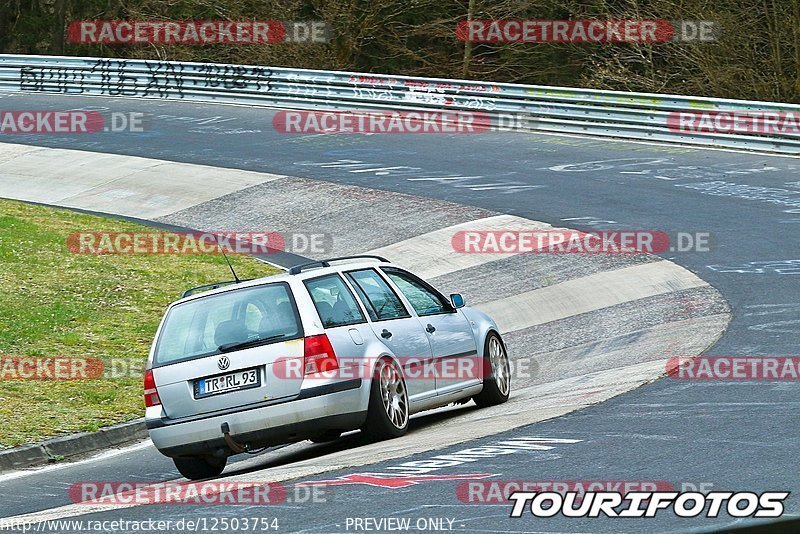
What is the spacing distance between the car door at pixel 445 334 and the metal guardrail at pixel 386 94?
1473 cm

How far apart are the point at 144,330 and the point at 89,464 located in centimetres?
529

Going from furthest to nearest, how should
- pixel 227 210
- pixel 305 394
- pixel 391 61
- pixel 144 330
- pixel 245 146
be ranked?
pixel 391 61, pixel 245 146, pixel 227 210, pixel 144 330, pixel 305 394

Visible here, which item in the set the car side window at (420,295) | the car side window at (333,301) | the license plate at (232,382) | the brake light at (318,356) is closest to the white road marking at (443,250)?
the car side window at (420,295)

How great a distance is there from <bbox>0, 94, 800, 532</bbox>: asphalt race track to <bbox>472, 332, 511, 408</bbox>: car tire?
0.49 m

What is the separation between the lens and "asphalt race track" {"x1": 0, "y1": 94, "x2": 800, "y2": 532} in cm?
703

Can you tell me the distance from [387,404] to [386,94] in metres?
21.9

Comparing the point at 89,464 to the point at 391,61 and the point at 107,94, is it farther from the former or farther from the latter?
the point at 391,61

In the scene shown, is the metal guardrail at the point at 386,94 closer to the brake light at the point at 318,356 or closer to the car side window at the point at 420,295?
the car side window at the point at 420,295

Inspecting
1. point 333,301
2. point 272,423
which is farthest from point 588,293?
point 272,423

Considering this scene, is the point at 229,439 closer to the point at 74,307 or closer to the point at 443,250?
the point at 74,307

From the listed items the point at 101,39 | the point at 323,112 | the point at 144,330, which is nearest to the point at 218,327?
the point at 144,330

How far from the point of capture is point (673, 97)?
2627 cm

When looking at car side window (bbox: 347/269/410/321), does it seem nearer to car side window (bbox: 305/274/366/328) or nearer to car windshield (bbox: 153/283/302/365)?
car side window (bbox: 305/274/366/328)

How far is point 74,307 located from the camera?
54.3 feet
